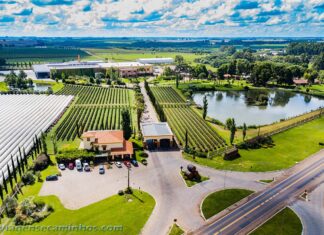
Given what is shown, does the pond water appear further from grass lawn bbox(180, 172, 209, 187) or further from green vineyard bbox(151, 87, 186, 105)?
grass lawn bbox(180, 172, 209, 187)

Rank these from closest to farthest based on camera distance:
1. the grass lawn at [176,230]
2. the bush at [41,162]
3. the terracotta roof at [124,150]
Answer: the grass lawn at [176,230], the bush at [41,162], the terracotta roof at [124,150]

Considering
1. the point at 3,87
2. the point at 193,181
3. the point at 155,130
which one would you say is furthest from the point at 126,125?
the point at 3,87

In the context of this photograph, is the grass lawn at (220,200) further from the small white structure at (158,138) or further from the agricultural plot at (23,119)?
the agricultural plot at (23,119)

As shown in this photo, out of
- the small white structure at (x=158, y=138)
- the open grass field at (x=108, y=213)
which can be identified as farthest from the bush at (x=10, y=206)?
the small white structure at (x=158, y=138)

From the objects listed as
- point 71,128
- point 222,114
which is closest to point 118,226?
point 71,128

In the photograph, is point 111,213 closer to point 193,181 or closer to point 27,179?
point 193,181

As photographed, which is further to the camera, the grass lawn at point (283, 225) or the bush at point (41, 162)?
the bush at point (41, 162)

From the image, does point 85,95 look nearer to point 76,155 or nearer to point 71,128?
point 71,128
